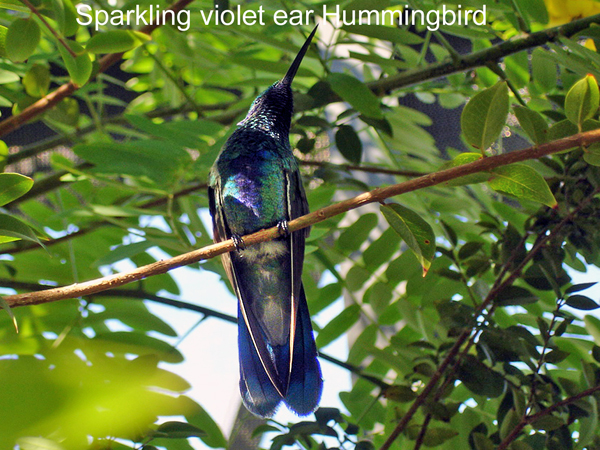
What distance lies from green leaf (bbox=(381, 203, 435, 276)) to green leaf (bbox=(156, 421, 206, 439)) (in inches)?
20.8

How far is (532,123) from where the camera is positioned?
74 centimetres

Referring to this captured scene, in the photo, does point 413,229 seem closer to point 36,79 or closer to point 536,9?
point 536,9

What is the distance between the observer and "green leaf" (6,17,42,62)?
881 mm

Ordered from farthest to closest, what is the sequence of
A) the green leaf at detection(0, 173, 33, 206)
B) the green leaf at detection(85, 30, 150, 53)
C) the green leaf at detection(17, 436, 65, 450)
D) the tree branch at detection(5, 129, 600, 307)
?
the green leaf at detection(85, 30, 150, 53)
the green leaf at detection(17, 436, 65, 450)
the green leaf at detection(0, 173, 33, 206)
the tree branch at detection(5, 129, 600, 307)

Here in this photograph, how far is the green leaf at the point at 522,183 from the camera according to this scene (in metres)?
0.66

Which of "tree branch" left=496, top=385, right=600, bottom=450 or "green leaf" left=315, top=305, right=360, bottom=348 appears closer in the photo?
"tree branch" left=496, top=385, right=600, bottom=450

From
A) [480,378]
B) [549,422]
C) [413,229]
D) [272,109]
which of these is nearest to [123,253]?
[272,109]

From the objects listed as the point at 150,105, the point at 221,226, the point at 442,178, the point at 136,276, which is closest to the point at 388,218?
the point at 442,178

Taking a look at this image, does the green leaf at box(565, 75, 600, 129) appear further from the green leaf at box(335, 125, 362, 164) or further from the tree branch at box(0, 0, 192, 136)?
the tree branch at box(0, 0, 192, 136)

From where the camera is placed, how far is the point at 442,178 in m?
0.67

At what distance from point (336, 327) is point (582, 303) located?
20.9 inches

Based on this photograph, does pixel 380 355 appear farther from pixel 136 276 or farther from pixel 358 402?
pixel 136 276

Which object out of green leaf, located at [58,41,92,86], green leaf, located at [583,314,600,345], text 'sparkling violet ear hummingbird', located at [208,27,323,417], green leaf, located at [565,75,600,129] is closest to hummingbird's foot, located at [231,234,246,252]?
text 'sparkling violet ear hummingbird', located at [208,27,323,417]

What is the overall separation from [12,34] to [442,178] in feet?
2.31
